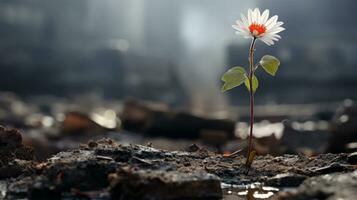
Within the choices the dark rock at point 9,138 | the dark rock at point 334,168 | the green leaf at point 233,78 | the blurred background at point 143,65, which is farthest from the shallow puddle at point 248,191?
the blurred background at point 143,65

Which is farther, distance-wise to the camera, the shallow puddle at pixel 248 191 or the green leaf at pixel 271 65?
the green leaf at pixel 271 65

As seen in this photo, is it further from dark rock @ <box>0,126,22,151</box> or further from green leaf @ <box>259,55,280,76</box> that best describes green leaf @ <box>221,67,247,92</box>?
dark rock @ <box>0,126,22,151</box>

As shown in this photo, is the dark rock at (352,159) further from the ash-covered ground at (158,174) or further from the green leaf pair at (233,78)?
the green leaf pair at (233,78)

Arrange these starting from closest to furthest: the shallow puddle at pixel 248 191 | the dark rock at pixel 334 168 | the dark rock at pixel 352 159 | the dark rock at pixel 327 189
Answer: the dark rock at pixel 327 189 → the shallow puddle at pixel 248 191 → the dark rock at pixel 334 168 → the dark rock at pixel 352 159

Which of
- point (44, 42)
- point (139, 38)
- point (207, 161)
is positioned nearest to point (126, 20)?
point (139, 38)

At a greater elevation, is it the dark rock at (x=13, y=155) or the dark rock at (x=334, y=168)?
the dark rock at (x=13, y=155)

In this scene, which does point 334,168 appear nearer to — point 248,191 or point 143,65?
point 248,191

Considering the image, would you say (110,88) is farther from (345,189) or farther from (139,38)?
(345,189)
